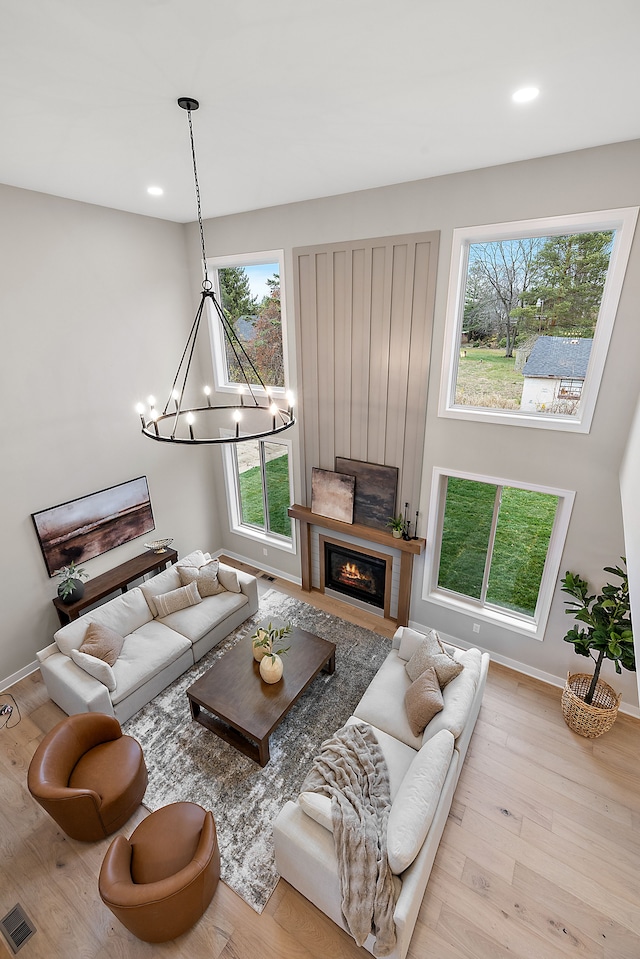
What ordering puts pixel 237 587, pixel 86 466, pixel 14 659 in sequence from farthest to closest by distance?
pixel 237 587, pixel 86 466, pixel 14 659

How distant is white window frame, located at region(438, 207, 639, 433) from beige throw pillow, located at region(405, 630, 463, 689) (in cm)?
219

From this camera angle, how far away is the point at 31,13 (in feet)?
5.55

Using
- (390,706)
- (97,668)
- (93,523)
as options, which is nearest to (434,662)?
(390,706)

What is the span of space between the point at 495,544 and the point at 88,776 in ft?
13.6

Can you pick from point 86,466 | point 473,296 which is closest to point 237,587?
point 86,466

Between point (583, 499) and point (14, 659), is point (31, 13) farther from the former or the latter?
point (14, 659)

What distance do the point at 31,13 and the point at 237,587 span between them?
15.6 feet

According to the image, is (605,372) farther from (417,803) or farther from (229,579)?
(229,579)

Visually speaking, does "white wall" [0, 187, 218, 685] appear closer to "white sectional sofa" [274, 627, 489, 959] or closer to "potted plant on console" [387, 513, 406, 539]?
"potted plant on console" [387, 513, 406, 539]

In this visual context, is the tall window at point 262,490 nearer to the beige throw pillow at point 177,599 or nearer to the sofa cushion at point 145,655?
the beige throw pillow at point 177,599

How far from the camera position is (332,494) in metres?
5.18

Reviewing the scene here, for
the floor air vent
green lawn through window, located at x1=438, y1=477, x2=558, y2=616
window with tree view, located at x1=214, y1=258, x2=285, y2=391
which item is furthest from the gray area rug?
window with tree view, located at x1=214, y1=258, x2=285, y2=391

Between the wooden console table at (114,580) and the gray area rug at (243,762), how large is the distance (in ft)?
4.37

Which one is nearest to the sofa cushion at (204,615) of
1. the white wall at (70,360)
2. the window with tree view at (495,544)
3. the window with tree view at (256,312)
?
the white wall at (70,360)
